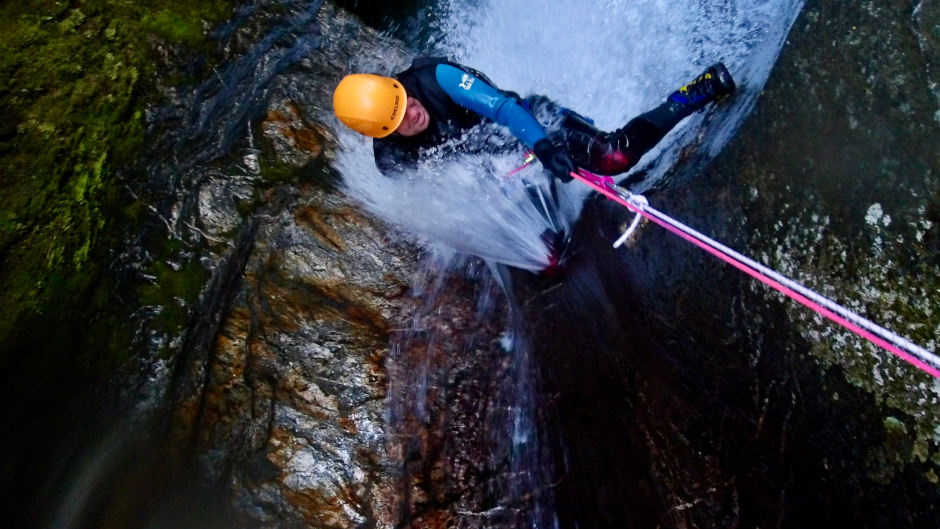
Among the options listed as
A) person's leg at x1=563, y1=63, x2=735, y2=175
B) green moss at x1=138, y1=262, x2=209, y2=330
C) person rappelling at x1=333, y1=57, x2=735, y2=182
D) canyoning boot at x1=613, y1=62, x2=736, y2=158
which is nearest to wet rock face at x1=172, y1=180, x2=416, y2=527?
green moss at x1=138, y1=262, x2=209, y2=330

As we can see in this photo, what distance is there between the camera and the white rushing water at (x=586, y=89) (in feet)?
11.9

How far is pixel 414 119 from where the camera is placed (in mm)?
3883

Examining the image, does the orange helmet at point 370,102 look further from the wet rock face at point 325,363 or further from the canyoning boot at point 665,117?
the canyoning boot at point 665,117

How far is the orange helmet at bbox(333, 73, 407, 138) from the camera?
3557mm

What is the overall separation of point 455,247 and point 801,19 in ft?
8.85

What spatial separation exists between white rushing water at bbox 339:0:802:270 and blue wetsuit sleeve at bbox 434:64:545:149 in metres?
0.89

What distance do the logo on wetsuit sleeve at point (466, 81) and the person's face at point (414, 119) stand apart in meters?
0.36

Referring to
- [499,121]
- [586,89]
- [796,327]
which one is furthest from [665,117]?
[586,89]

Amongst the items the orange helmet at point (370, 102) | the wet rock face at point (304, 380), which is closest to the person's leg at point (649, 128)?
the orange helmet at point (370, 102)

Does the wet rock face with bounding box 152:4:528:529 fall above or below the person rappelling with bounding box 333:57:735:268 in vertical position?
below

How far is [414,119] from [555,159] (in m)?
1.25

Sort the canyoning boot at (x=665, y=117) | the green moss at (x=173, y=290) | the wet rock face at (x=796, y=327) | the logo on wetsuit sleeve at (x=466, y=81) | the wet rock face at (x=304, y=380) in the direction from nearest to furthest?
the wet rock face at (x=796, y=327)
the wet rock face at (x=304, y=380)
the green moss at (x=173, y=290)
the canyoning boot at (x=665, y=117)
the logo on wetsuit sleeve at (x=466, y=81)

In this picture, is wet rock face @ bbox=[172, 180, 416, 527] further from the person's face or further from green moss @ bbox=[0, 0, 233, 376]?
the person's face

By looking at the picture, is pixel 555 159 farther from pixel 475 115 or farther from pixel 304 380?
pixel 304 380
